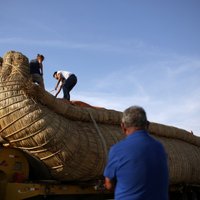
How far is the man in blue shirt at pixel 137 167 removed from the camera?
2863 mm

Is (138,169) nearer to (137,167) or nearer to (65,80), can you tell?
(137,167)

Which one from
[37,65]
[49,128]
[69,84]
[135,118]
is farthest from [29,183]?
[69,84]

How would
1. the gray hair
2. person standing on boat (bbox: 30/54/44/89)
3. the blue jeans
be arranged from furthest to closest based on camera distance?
the blue jeans
person standing on boat (bbox: 30/54/44/89)
the gray hair

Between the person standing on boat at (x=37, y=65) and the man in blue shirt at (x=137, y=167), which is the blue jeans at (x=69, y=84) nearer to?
the person standing on boat at (x=37, y=65)

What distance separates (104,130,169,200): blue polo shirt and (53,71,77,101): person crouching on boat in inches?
264

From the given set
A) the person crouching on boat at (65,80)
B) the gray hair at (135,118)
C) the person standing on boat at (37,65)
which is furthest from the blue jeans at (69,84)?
the gray hair at (135,118)

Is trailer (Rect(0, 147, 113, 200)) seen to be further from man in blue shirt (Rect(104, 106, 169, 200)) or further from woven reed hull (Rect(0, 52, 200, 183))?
man in blue shirt (Rect(104, 106, 169, 200))

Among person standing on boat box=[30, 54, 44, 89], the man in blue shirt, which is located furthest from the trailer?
the man in blue shirt

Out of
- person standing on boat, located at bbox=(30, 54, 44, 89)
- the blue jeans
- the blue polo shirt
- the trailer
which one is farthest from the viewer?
the blue jeans

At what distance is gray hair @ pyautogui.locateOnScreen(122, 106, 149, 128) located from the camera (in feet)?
9.94

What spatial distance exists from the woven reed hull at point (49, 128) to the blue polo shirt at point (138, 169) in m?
2.85

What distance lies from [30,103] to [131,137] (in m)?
3.06

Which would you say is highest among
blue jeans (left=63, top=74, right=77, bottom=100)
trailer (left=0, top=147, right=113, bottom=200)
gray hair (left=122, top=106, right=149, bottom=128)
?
blue jeans (left=63, top=74, right=77, bottom=100)

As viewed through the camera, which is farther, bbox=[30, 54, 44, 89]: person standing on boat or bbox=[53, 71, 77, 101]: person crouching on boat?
bbox=[53, 71, 77, 101]: person crouching on boat
